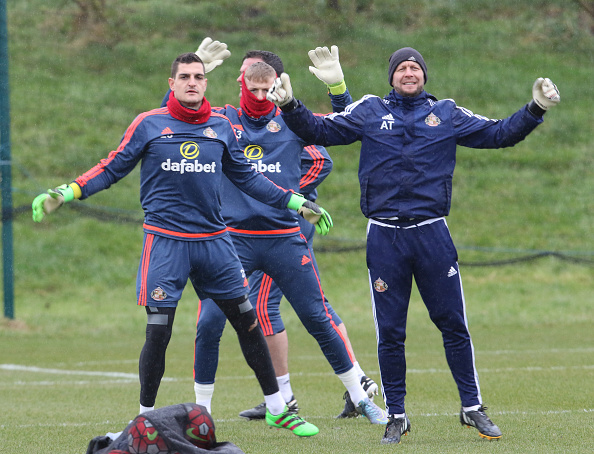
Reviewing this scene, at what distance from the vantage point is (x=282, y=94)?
17.6 feet

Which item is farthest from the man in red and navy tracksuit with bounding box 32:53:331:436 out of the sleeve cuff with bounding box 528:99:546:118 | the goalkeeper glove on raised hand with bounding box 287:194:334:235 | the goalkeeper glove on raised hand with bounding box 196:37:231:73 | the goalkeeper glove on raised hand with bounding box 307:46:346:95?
the sleeve cuff with bounding box 528:99:546:118

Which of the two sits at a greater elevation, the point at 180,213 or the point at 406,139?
the point at 406,139

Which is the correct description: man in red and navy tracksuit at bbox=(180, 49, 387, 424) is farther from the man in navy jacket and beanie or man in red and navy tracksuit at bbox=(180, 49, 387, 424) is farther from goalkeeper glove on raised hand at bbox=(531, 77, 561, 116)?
goalkeeper glove on raised hand at bbox=(531, 77, 561, 116)

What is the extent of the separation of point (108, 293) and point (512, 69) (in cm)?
1247

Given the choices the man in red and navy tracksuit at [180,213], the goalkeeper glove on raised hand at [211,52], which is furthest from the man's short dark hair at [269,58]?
the man in red and navy tracksuit at [180,213]

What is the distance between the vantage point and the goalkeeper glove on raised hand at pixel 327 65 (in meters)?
5.95

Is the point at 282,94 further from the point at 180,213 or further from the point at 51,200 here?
the point at 51,200

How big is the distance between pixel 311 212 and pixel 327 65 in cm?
101

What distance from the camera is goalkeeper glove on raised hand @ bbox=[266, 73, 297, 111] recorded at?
537 centimetres

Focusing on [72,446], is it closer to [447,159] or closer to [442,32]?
[447,159]

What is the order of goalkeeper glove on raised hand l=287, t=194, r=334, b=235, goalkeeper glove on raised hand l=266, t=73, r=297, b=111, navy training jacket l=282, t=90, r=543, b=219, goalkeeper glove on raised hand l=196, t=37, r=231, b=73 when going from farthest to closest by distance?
goalkeeper glove on raised hand l=196, t=37, r=231, b=73 < goalkeeper glove on raised hand l=287, t=194, r=334, b=235 < navy training jacket l=282, t=90, r=543, b=219 < goalkeeper glove on raised hand l=266, t=73, r=297, b=111

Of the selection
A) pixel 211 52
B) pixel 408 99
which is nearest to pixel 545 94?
pixel 408 99

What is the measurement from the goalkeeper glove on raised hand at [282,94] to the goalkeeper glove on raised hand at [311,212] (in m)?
0.66

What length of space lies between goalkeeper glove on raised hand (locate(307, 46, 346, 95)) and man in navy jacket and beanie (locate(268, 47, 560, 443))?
1.58ft
